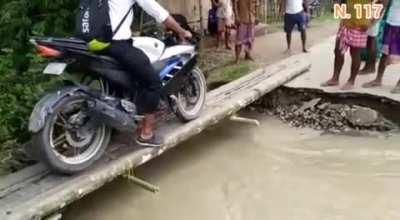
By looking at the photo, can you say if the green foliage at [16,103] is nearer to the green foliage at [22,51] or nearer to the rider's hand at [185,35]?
the green foliage at [22,51]

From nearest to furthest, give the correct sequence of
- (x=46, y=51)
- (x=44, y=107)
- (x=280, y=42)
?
(x=44, y=107) < (x=46, y=51) < (x=280, y=42)

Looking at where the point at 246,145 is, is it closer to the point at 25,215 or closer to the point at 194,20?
the point at 25,215

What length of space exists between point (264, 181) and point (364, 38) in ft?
8.63

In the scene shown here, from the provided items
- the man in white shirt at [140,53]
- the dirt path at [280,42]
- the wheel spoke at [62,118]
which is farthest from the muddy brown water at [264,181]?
the dirt path at [280,42]

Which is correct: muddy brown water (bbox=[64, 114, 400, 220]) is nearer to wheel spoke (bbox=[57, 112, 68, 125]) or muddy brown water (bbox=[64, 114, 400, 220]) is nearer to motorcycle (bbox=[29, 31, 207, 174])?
motorcycle (bbox=[29, 31, 207, 174])

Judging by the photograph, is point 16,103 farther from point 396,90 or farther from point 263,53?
point 263,53

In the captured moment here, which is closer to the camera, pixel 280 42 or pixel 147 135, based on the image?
pixel 147 135

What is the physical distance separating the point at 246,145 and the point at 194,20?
5.37 m

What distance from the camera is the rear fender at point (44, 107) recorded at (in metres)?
3.85

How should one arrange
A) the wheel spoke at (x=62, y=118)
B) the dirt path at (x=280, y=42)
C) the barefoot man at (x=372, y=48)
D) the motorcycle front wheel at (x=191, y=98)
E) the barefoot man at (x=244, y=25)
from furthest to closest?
1. the dirt path at (x=280, y=42)
2. the barefoot man at (x=244, y=25)
3. the barefoot man at (x=372, y=48)
4. the motorcycle front wheel at (x=191, y=98)
5. the wheel spoke at (x=62, y=118)

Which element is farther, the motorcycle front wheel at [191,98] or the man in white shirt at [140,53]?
the motorcycle front wheel at [191,98]

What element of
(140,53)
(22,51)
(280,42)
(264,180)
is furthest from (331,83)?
(22,51)

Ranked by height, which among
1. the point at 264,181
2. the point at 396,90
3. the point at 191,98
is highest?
the point at 191,98

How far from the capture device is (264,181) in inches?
212
